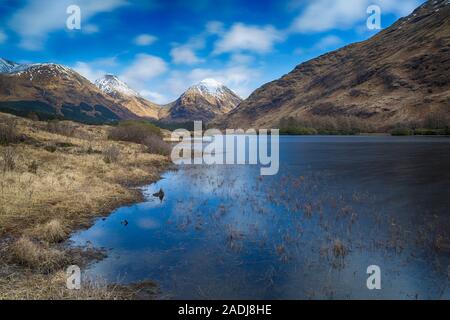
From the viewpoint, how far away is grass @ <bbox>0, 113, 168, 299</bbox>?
10.9m

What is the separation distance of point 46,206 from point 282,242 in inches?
549

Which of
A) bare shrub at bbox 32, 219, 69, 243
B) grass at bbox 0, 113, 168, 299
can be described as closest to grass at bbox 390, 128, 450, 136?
grass at bbox 0, 113, 168, 299

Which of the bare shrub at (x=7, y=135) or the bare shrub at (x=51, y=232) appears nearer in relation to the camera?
the bare shrub at (x=51, y=232)

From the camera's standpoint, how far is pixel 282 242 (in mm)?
16203

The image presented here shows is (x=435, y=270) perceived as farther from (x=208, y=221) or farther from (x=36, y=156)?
(x=36, y=156)

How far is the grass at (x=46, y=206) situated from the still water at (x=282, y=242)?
4.56 ft

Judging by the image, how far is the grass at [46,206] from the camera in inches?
428

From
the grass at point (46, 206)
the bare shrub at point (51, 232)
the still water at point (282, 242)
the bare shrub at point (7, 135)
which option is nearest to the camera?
the grass at point (46, 206)

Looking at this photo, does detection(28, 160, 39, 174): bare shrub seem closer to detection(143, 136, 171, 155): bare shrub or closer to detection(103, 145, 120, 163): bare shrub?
detection(103, 145, 120, 163): bare shrub

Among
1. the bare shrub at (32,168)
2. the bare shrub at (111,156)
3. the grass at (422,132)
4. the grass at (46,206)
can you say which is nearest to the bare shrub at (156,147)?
the bare shrub at (111,156)

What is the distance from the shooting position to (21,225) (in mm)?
16547

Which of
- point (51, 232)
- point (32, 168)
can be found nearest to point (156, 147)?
point (32, 168)

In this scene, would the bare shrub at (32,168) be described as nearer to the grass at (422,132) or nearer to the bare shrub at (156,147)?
the bare shrub at (156,147)
